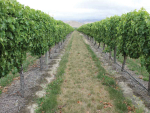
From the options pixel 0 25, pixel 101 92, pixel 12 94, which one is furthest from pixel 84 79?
pixel 0 25

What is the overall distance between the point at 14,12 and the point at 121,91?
23.6 feet

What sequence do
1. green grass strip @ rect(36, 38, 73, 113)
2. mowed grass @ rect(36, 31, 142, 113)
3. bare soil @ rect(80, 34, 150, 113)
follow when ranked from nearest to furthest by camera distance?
1. green grass strip @ rect(36, 38, 73, 113)
2. mowed grass @ rect(36, 31, 142, 113)
3. bare soil @ rect(80, 34, 150, 113)

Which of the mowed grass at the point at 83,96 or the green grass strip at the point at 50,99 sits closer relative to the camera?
the green grass strip at the point at 50,99

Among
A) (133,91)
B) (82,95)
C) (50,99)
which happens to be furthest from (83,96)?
(133,91)

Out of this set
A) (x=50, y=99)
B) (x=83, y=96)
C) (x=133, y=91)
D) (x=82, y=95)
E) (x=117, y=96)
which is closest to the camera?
(x=50, y=99)

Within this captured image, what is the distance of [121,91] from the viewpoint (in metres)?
6.99

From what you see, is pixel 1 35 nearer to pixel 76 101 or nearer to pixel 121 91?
pixel 76 101

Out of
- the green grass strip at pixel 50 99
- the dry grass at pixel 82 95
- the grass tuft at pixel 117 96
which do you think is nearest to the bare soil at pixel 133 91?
the grass tuft at pixel 117 96

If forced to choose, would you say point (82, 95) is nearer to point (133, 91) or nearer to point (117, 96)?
point (117, 96)

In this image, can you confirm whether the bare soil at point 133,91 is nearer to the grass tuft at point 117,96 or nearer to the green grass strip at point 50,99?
the grass tuft at point 117,96

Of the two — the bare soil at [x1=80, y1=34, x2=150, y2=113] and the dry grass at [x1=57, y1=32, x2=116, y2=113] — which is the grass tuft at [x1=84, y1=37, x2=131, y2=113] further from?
the bare soil at [x1=80, y1=34, x2=150, y2=113]

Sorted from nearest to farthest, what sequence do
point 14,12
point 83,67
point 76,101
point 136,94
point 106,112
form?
point 14,12 → point 106,112 → point 76,101 → point 136,94 → point 83,67

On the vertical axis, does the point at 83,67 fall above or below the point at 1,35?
below

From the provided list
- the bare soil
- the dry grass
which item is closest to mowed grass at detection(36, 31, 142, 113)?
the dry grass
